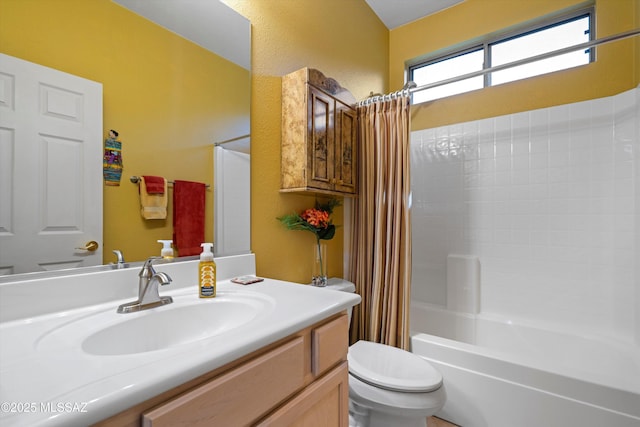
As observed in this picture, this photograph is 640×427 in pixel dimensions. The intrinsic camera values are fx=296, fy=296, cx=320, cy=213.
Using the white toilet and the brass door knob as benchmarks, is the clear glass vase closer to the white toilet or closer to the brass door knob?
the white toilet

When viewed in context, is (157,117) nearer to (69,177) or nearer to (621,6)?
(69,177)

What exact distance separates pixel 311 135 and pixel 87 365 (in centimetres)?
126

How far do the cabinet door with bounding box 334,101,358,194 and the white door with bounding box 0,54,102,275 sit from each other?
1135mm

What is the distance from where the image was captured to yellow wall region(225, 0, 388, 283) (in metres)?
1.47

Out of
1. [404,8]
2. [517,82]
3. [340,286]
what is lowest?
[340,286]

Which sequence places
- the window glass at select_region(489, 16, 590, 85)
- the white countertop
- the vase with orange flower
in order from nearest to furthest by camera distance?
1. the white countertop
2. the vase with orange flower
3. the window glass at select_region(489, 16, 590, 85)

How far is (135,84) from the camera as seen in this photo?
39.2 inches

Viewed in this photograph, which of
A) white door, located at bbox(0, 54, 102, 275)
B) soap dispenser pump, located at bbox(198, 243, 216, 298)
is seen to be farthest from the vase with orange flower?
white door, located at bbox(0, 54, 102, 275)

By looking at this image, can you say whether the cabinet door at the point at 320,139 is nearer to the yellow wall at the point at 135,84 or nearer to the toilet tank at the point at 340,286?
the yellow wall at the point at 135,84

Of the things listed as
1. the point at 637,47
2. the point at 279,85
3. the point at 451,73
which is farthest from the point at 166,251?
the point at 637,47

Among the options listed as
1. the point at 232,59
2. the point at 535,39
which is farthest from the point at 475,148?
the point at 232,59

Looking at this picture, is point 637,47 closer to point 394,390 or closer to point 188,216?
point 394,390

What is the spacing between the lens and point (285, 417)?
27.5 inches

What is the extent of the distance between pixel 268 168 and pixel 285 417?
1106 millimetres
